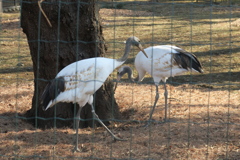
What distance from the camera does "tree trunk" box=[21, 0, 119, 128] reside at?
5.80 m

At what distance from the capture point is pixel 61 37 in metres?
5.98

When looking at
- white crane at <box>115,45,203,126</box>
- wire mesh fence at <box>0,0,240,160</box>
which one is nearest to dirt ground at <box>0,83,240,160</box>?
wire mesh fence at <box>0,0,240,160</box>

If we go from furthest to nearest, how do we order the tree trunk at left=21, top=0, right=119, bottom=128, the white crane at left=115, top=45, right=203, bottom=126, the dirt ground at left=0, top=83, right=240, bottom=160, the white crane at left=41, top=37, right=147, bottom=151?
the white crane at left=115, top=45, right=203, bottom=126
the tree trunk at left=21, top=0, right=119, bottom=128
the white crane at left=41, top=37, right=147, bottom=151
the dirt ground at left=0, top=83, right=240, bottom=160

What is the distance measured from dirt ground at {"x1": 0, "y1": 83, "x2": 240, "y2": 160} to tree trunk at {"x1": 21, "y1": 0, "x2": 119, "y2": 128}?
377mm

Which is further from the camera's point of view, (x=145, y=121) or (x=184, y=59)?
(x=184, y=59)

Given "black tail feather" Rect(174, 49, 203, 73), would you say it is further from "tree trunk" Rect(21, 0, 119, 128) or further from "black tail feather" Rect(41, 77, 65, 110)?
"black tail feather" Rect(41, 77, 65, 110)

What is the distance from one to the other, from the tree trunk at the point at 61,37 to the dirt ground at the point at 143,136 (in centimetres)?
38

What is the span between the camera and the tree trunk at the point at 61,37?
5.80 m

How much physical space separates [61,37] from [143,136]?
1.68m

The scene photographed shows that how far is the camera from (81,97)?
5.57m

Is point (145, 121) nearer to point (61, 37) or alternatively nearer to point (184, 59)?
point (184, 59)

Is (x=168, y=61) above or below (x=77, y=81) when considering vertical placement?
above

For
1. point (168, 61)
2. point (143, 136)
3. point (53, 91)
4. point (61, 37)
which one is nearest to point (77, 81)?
point (53, 91)

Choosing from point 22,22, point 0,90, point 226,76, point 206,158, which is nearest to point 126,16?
point 226,76
